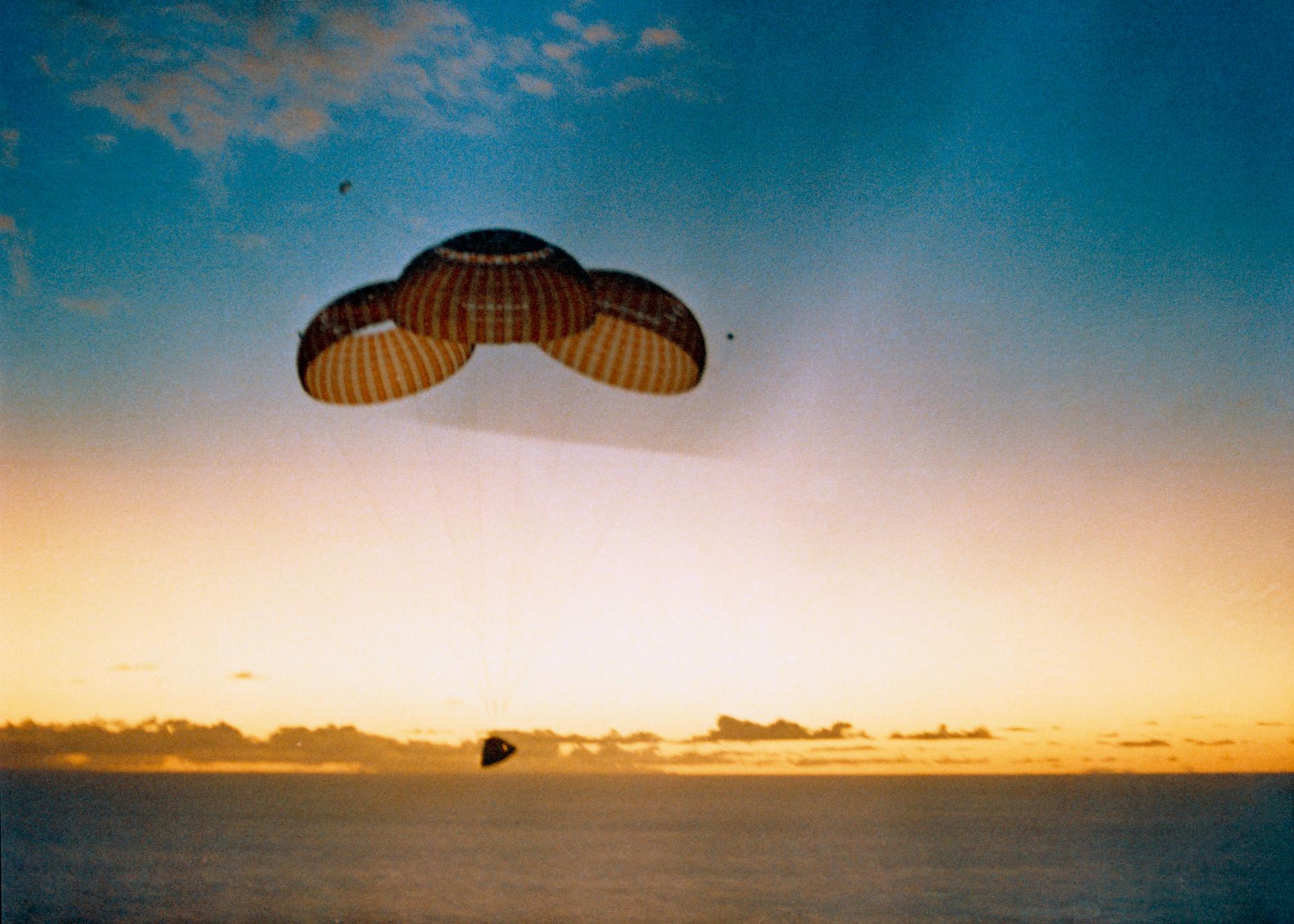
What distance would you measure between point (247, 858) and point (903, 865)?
38.1 m

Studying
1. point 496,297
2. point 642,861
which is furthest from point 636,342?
point 642,861

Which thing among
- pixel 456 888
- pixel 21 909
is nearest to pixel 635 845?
pixel 456 888

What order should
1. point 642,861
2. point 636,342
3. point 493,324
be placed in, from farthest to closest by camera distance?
point 642,861, point 636,342, point 493,324

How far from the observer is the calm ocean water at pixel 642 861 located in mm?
38656

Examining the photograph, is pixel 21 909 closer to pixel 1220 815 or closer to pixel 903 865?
pixel 903 865

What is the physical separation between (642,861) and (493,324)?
54463 mm

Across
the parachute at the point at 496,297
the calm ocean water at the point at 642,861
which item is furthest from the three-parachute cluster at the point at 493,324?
the calm ocean water at the point at 642,861

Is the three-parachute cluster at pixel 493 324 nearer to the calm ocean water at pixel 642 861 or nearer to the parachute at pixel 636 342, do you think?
the parachute at pixel 636 342

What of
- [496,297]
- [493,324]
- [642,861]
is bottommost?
[642,861]

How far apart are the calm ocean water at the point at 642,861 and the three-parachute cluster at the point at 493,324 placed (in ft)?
105

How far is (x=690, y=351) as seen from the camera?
8.52 m

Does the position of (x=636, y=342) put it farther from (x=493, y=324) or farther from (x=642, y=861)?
(x=642, y=861)

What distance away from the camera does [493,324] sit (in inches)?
294

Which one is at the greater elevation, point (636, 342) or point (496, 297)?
point (636, 342)
